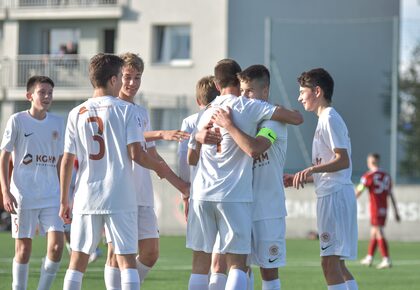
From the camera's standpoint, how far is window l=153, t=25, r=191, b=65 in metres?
42.4

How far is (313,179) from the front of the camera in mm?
10172

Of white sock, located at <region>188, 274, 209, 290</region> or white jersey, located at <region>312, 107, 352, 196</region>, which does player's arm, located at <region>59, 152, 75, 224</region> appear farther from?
white jersey, located at <region>312, 107, 352, 196</region>

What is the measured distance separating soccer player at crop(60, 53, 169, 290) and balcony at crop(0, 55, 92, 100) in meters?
33.5

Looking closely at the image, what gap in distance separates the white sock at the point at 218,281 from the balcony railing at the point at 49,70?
3347 centimetres

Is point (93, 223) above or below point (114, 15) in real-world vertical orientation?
below

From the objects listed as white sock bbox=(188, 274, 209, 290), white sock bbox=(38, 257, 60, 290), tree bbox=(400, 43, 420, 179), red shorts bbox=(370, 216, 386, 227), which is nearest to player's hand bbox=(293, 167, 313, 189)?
white sock bbox=(188, 274, 209, 290)

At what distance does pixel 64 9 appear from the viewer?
43.9 m

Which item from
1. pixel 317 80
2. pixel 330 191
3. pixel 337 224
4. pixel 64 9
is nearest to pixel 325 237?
pixel 337 224

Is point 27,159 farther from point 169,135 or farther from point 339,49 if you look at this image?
point 339,49

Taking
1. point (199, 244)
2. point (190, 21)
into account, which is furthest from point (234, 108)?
point (190, 21)

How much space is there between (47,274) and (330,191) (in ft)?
9.34

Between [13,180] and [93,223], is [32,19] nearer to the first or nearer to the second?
[13,180]

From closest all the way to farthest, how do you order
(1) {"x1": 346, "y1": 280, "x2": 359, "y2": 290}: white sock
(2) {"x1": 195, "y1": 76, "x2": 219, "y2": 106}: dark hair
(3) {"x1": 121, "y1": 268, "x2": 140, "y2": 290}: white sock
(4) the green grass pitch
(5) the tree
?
1. (3) {"x1": 121, "y1": 268, "x2": 140, "y2": 290}: white sock
2. (1) {"x1": 346, "y1": 280, "x2": 359, "y2": 290}: white sock
3. (2) {"x1": 195, "y1": 76, "x2": 219, "y2": 106}: dark hair
4. (4) the green grass pitch
5. (5) the tree

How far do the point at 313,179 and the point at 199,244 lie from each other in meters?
1.60
